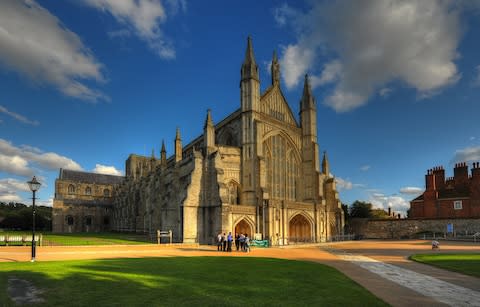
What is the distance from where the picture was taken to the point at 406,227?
4688 centimetres

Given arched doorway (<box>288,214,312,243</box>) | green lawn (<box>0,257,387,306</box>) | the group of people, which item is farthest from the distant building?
green lawn (<box>0,257,387,306</box>)

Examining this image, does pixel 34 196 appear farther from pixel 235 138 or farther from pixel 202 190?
pixel 235 138

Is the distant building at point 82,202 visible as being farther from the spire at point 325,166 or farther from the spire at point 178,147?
the spire at point 325,166

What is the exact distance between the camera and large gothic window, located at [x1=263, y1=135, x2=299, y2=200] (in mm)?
43844

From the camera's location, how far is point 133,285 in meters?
9.66

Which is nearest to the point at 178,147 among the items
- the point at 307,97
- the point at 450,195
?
the point at 307,97

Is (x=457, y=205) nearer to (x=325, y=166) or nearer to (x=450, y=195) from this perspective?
(x=450, y=195)

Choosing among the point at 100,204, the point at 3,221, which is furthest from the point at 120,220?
the point at 3,221

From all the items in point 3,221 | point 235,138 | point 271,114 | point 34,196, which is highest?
point 271,114

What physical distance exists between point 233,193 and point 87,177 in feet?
229

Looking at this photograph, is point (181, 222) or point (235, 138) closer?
point (181, 222)

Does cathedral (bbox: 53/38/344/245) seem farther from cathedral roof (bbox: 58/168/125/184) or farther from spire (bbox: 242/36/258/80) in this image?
cathedral roof (bbox: 58/168/125/184)

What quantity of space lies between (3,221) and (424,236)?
300 feet

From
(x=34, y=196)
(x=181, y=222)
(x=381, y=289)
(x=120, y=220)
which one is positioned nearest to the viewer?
(x=381, y=289)
